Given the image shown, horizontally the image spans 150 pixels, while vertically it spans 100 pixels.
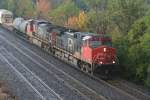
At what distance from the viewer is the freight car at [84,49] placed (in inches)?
1103

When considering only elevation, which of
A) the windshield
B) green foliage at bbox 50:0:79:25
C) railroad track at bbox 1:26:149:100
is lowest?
railroad track at bbox 1:26:149:100

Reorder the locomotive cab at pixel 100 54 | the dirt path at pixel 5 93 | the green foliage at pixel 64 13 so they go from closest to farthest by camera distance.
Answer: the dirt path at pixel 5 93 → the locomotive cab at pixel 100 54 → the green foliage at pixel 64 13

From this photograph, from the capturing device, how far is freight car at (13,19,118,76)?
28.0 m

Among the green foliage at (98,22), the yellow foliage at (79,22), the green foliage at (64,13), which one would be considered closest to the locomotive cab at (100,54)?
the green foliage at (98,22)

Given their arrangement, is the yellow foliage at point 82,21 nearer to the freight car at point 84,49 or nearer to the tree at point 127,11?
the freight car at point 84,49

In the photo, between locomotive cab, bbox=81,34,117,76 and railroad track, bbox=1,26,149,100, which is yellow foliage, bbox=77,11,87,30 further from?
locomotive cab, bbox=81,34,117,76

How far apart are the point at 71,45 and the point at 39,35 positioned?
39.5 feet

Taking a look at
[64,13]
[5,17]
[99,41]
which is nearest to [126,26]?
[99,41]

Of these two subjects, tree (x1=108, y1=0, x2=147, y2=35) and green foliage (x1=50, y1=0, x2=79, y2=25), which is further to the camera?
green foliage (x1=50, y1=0, x2=79, y2=25)

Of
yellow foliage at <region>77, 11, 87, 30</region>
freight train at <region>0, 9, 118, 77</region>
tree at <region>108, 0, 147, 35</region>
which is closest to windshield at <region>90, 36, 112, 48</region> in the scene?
freight train at <region>0, 9, 118, 77</region>

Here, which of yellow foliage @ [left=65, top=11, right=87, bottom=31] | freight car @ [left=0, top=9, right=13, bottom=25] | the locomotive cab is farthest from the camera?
freight car @ [left=0, top=9, right=13, bottom=25]

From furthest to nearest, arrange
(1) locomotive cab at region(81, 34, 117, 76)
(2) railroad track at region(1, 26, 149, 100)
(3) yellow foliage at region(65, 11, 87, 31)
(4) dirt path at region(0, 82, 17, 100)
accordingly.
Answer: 1. (3) yellow foliage at region(65, 11, 87, 31)
2. (1) locomotive cab at region(81, 34, 117, 76)
3. (2) railroad track at region(1, 26, 149, 100)
4. (4) dirt path at region(0, 82, 17, 100)

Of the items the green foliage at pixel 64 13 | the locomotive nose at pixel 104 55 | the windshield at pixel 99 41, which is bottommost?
the locomotive nose at pixel 104 55

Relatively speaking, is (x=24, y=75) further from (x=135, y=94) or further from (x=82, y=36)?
(x=135, y=94)
